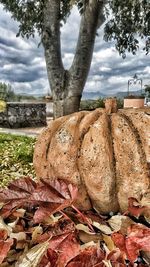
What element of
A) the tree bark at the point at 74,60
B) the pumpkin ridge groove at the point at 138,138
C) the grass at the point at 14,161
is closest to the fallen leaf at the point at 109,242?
the pumpkin ridge groove at the point at 138,138

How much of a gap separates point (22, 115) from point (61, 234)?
10246 mm

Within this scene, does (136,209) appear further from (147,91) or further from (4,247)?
(147,91)

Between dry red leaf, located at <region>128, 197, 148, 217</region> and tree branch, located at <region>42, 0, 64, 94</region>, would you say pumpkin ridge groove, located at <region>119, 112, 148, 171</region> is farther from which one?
tree branch, located at <region>42, 0, 64, 94</region>

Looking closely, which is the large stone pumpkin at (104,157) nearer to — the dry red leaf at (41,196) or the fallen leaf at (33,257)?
the dry red leaf at (41,196)

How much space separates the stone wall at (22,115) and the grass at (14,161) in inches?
212

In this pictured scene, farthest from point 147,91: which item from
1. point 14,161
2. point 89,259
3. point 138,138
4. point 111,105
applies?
point 89,259

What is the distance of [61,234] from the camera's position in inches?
54.8

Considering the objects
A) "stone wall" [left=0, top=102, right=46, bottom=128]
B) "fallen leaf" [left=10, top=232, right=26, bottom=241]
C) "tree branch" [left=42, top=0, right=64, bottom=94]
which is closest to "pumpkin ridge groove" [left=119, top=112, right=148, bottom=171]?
"fallen leaf" [left=10, top=232, right=26, bottom=241]

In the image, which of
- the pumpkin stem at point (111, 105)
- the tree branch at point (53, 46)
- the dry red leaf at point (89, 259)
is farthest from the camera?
the tree branch at point (53, 46)

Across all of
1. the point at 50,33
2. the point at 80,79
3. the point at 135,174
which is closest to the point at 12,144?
the point at 80,79

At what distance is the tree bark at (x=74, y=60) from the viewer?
6.22 metres

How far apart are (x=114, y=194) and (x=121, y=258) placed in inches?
23.8

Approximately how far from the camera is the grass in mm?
3916

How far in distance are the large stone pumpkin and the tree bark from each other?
14.2ft
